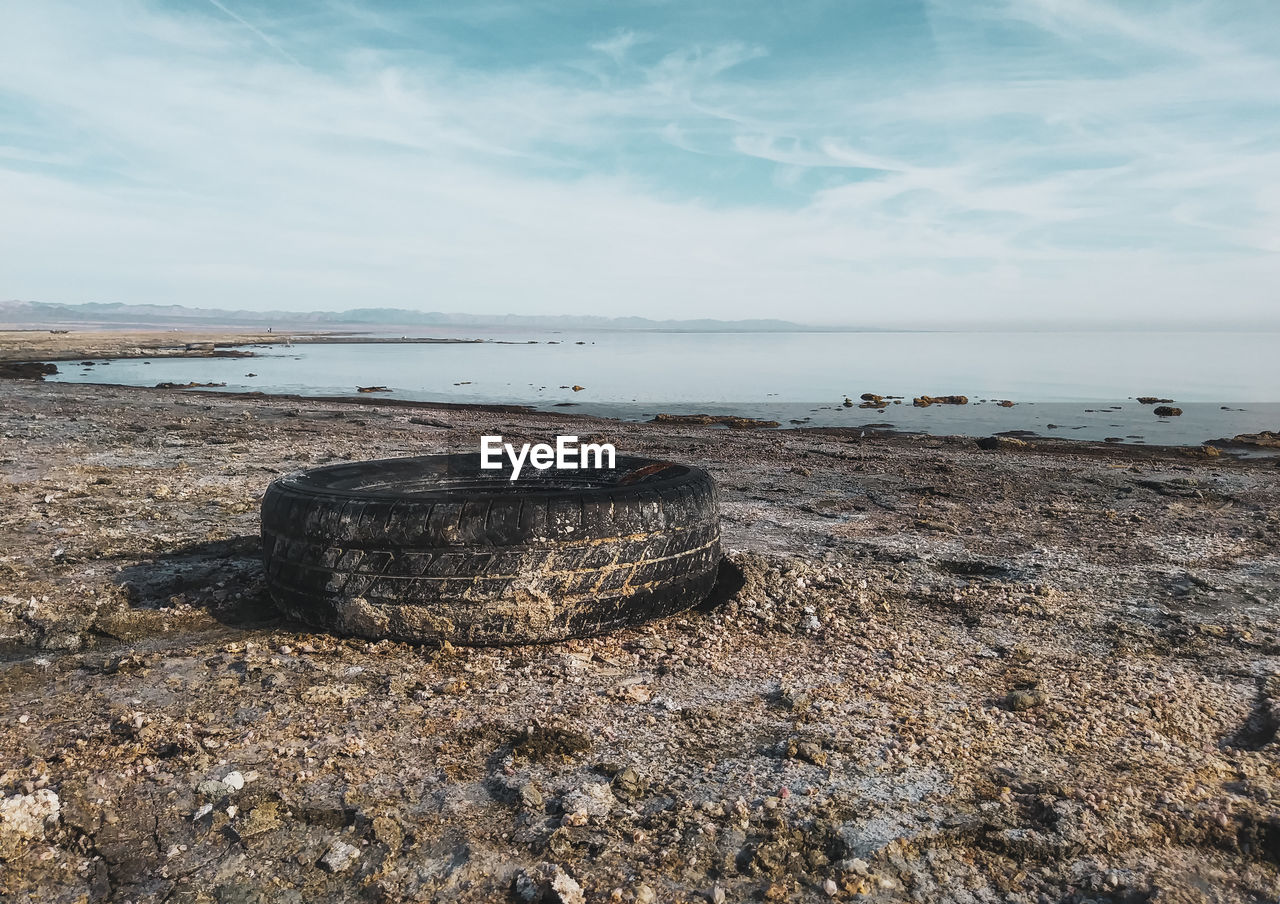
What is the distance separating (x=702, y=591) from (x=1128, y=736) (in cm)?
202

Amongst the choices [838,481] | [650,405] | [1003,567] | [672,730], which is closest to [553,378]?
[650,405]

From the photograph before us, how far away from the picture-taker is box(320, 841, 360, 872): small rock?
7.43 ft

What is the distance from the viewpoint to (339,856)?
2.30 metres

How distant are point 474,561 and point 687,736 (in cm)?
128

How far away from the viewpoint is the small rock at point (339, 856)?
2266 mm

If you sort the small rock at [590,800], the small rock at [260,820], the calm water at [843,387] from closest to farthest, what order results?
1. the small rock at [260,820]
2. the small rock at [590,800]
3. the calm water at [843,387]


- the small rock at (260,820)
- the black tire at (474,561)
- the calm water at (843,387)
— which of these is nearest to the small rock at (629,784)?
the small rock at (260,820)

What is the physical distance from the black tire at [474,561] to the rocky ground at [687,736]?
0.16 m

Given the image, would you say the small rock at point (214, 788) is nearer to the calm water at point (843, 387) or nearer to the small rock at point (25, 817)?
the small rock at point (25, 817)

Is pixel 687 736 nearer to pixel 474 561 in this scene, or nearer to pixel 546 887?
pixel 546 887

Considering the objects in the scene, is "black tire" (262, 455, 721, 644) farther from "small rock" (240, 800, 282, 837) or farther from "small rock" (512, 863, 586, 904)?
"small rock" (512, 863, 586, 904)

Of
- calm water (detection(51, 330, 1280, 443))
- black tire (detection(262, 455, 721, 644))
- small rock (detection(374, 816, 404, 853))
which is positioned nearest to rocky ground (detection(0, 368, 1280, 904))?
small rock (detection(374, 816, 404, 853))

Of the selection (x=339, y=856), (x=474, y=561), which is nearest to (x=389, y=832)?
(x=339, y=856)

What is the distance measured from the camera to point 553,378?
3050 cm
